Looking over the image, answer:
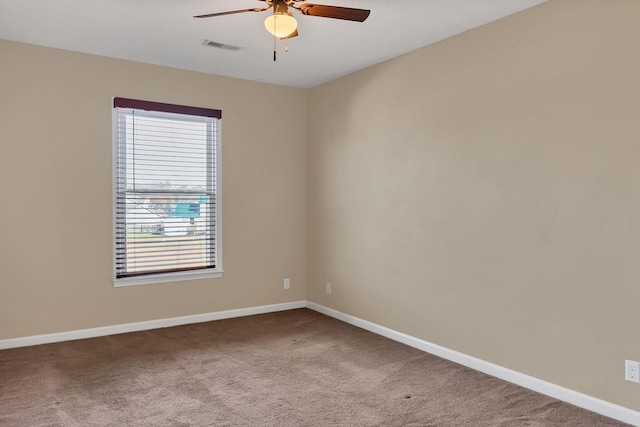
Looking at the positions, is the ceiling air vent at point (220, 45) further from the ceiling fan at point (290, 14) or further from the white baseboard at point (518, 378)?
the white baseboard at point (518, 378)

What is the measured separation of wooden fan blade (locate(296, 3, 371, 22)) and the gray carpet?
2.34 m

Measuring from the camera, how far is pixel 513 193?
316 cm

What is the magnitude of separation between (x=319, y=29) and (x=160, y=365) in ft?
9.35

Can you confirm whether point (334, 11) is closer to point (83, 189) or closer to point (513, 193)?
point (513, 193)

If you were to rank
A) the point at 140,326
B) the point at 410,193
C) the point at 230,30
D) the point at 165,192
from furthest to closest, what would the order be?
the point at 165,192 → the point at 140,326 → the point at 410,193 → the point at 230,30

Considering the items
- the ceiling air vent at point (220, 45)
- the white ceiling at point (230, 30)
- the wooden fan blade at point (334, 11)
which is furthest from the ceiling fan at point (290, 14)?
the ceiling air vent at point (220, 45)

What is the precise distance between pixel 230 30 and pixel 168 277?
2.45 meters

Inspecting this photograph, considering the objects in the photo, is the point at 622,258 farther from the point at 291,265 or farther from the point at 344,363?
the point at 291,265

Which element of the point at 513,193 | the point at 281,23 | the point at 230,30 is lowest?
the point at 513,193

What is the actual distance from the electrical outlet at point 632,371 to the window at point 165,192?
3594 mm

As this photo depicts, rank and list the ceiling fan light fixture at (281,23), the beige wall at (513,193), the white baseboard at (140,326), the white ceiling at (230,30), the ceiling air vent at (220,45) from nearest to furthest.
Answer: the ceiling fan light fixture at (281,23) → the beige wall at (513,193) → the white ceiling at (230,30) → the ceiling air vent at (220,45) → the white baseboard at (140,326)

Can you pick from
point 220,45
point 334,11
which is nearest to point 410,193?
point 334,11

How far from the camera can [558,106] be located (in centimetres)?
290

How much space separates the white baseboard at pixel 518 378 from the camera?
2643 mm
